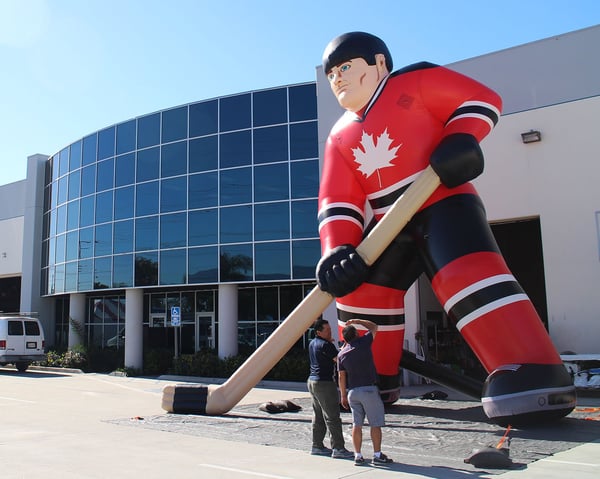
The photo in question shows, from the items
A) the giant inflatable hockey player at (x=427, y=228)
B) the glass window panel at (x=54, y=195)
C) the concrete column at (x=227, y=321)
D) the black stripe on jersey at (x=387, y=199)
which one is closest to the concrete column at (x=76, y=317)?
the glass window panel at (x=54, y=195)

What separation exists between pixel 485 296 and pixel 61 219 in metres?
22.1

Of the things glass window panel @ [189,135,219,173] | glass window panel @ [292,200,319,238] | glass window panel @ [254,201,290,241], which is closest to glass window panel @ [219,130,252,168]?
glass window panel @ [189,135,219,173]

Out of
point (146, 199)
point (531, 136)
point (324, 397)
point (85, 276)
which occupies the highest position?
point (146, 199)

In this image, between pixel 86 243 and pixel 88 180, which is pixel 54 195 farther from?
pixel 86 243

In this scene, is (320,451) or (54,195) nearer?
(320,451)

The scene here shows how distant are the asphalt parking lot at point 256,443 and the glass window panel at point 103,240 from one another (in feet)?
37.4

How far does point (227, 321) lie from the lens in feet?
64.5

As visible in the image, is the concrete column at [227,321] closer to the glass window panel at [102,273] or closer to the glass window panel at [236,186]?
the glass window panel at [236,186]

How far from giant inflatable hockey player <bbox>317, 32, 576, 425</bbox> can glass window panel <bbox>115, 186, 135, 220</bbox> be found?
47.6 feet

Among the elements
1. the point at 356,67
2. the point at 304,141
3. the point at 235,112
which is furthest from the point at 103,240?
the point at 356,67

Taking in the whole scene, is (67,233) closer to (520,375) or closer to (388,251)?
(388,251)

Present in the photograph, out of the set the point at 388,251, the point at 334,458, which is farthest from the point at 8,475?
the point at 388,251

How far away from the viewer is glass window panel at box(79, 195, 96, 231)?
77.3 ft

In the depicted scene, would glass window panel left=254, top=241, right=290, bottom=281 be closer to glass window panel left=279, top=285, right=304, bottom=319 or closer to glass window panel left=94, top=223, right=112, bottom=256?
glass window panel left=279, top=285, right=304, bottom=319
